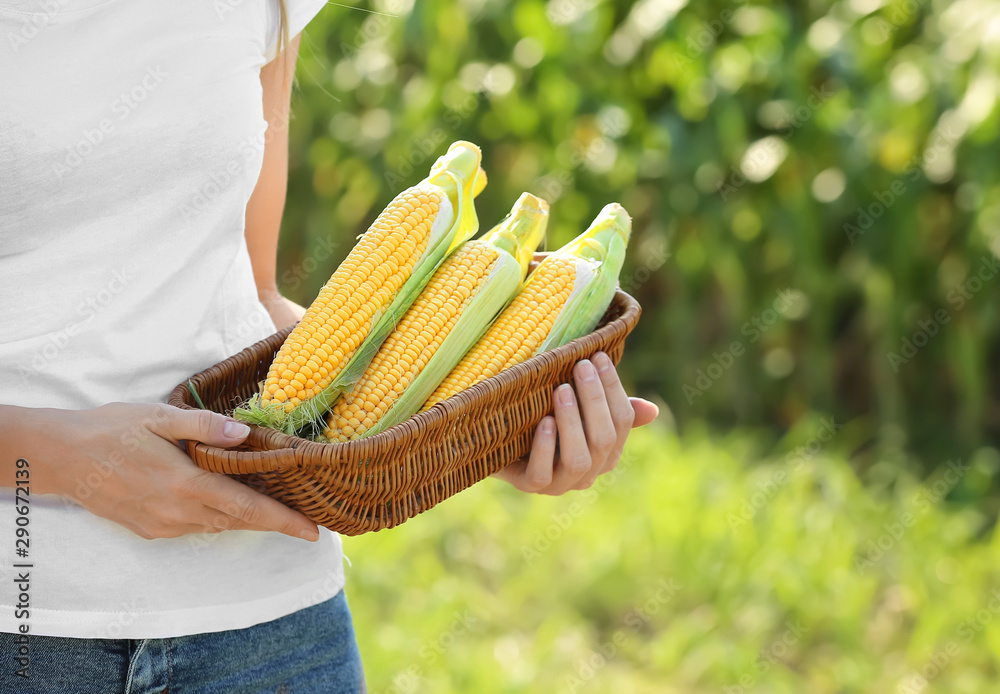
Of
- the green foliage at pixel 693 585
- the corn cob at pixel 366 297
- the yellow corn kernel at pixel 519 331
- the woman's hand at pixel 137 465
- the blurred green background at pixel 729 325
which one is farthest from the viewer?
the blurred green background at pixel 729 325

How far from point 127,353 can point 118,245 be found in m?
0.10

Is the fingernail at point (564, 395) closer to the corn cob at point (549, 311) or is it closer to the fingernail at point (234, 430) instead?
the corn cob at point (549, 311)

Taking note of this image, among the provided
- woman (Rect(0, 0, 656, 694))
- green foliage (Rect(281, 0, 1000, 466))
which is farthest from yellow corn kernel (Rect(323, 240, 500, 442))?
green foliage (Rect(281, 0, 1000, 466))

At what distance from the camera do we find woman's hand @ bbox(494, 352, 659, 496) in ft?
3.53

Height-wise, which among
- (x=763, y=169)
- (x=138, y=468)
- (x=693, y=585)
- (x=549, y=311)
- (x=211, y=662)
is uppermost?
(x=549, y=311)

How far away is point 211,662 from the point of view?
38.8 inches

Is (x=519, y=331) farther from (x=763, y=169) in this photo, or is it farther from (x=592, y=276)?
(x=763, y=169)

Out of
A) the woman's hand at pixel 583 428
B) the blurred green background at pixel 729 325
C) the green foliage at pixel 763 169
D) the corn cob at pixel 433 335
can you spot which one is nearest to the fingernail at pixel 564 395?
the woman's hand at pixel 583 428

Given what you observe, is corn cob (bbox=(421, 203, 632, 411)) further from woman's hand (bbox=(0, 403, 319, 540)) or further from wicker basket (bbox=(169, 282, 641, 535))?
woman's hand (bbox=(0, 403, 319, 540))

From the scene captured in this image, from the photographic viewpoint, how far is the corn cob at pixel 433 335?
1.07 m

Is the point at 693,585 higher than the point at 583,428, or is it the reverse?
the point at 583,428

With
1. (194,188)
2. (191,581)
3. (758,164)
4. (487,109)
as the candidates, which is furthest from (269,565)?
(487,109)

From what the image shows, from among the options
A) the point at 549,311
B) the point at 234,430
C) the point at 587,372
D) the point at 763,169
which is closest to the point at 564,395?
the point at 587,372

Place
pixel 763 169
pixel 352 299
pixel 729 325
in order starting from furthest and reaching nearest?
pixel 729 325 → pixel 763 169 → pixel 352 299
